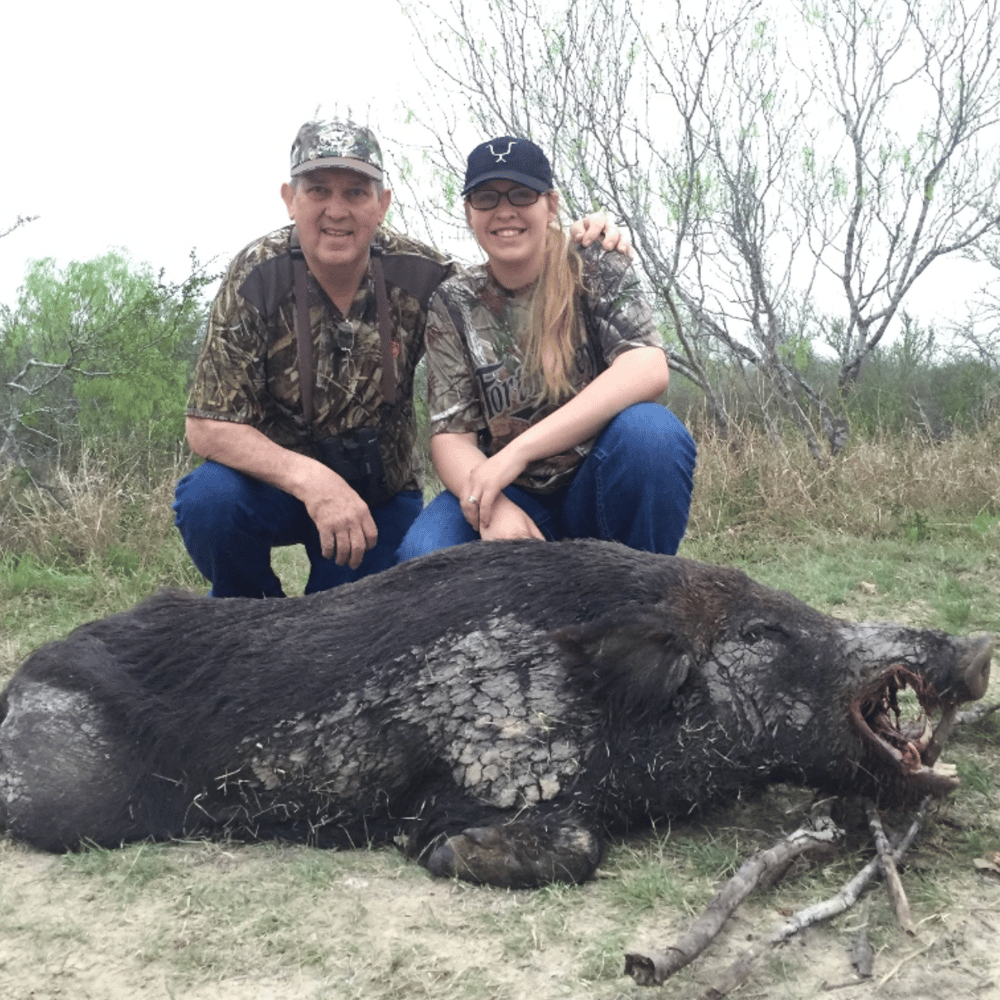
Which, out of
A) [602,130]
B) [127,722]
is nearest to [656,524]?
[127,722]

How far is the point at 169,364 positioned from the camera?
28.7 feet

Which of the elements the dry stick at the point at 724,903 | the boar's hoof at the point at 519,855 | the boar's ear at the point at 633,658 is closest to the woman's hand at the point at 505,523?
the boar's ear at the point at 633,658

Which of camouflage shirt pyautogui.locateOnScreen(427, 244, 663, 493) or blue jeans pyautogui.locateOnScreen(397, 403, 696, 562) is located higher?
camouflage shirt pyautogui.locateOnScreen(427, 244, 663, 493)

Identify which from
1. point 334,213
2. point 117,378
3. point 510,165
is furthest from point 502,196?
point 117,378

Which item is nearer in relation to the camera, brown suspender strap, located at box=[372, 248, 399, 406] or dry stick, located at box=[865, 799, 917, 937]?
dry stick, located at box=[865, 799, 917, 937]

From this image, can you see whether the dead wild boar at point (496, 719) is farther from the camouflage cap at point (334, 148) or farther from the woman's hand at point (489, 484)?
the camouflage cap at point (334, 148)

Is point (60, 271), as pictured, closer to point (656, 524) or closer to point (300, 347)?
point (300, 347)

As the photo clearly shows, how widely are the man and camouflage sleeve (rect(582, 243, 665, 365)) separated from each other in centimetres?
14

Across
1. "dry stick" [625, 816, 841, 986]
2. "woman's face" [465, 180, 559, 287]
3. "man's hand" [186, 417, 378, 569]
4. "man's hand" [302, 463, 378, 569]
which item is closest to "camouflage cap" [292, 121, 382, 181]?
"woman's face" [465, 180, 559, 287]

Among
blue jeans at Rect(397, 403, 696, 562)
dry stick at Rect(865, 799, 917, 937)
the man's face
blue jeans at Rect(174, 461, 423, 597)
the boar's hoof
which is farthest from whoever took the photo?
blue jeans at Rect(174, 461, 423, 597)

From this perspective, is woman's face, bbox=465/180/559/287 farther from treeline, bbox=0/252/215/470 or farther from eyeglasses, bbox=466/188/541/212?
treeline, bbox=0/252/215/470

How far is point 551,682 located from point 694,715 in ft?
1.17

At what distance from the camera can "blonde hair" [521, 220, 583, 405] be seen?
3662mm

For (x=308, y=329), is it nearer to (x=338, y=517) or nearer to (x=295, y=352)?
(x=295, y=352)
